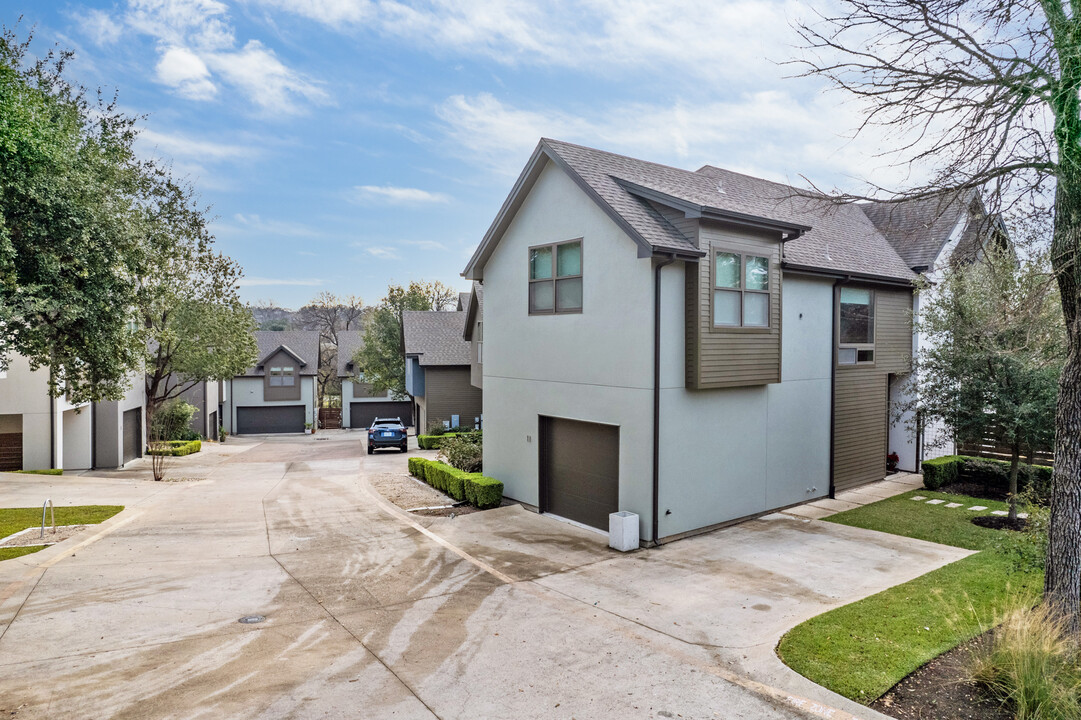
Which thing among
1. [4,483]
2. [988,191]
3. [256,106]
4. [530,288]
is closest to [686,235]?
[530,288]

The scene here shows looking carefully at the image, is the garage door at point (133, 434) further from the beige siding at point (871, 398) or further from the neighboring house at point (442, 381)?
the beige siding at point (871, 398)

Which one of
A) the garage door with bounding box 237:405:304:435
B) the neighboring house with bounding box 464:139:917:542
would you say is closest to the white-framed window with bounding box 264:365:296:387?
the garage door with bounding box 237:405:304:435

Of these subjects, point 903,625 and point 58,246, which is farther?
point 58,246

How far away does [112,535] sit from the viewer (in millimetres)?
12078

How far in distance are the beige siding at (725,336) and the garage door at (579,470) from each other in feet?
6.97

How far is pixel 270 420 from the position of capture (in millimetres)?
48969

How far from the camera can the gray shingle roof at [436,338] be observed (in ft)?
115

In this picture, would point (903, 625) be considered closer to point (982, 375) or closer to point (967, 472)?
point (982, 375)

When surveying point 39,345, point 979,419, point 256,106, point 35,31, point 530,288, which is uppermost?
point 256,106

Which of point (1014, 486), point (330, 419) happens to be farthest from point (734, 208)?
point (330, 419)

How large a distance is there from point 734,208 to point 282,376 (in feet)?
144

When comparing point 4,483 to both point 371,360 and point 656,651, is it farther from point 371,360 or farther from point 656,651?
point 371,360

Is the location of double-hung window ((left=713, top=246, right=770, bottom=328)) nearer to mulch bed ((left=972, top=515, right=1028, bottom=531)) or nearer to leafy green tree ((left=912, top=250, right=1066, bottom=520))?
leafy green tree ((left=912, top=250, right=1066, bottom=520))

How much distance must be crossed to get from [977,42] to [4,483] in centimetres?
2347
